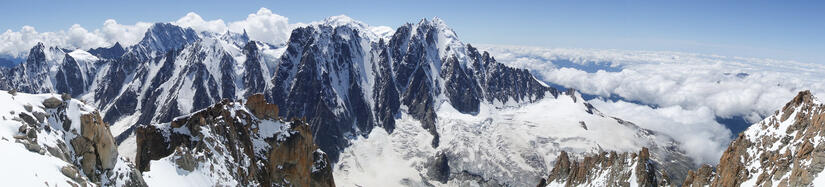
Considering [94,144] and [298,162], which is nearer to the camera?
[94,144]

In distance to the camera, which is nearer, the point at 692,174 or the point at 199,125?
the point at 199,125

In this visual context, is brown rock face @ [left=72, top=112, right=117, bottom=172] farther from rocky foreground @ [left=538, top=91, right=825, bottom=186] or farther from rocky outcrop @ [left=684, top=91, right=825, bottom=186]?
rocky outcrop @ [left=684, top=91, right=825, bottom=186]

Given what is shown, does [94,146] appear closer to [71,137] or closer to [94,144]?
[94,144]

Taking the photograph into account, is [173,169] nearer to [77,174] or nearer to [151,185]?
[151,185]

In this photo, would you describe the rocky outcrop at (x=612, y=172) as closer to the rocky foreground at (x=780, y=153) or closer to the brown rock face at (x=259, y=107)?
the rocky foreground at (x=780, y=153)

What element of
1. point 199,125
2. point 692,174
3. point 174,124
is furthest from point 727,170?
point 174,124

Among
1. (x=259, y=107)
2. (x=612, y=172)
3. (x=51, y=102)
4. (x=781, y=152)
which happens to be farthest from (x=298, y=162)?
(x=781, y=152)

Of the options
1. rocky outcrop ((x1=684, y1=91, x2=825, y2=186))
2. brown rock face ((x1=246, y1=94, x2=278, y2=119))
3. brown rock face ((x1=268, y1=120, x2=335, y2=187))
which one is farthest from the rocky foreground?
brown rock face ((x1=246, y1=94, x2=278, y2=119))
